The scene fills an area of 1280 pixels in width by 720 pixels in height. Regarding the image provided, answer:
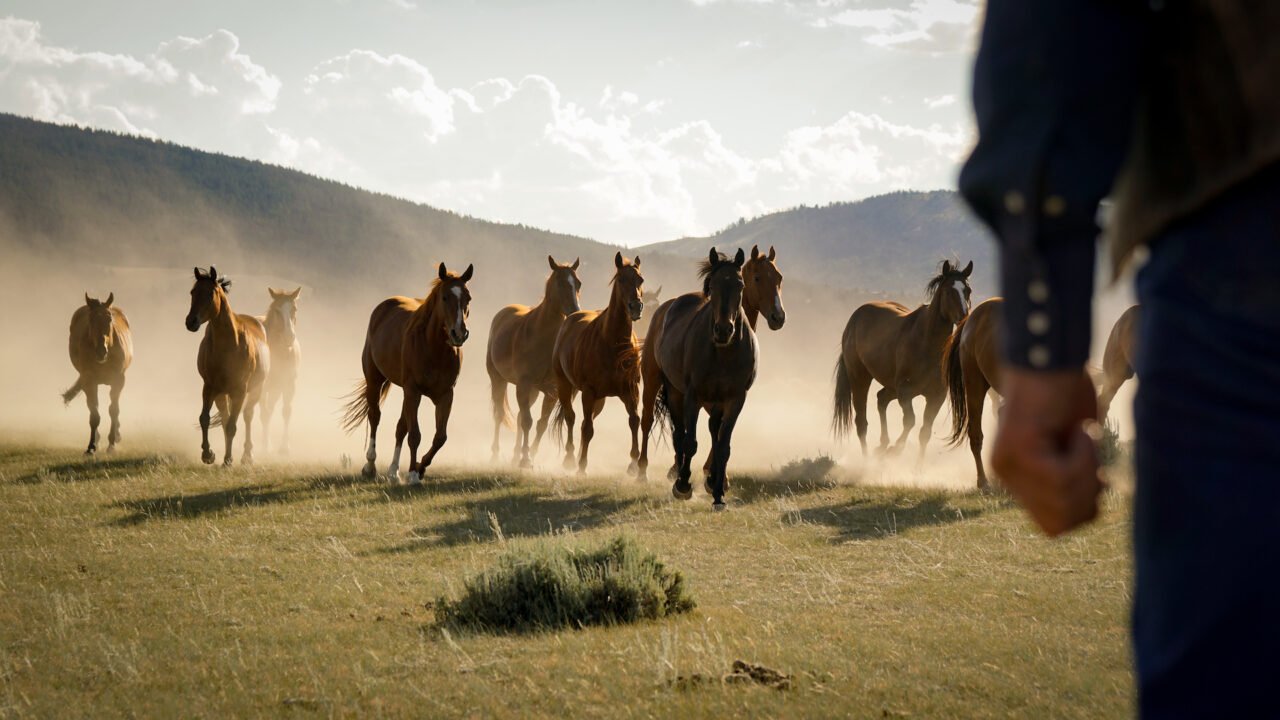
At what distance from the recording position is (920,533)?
31.7 ft

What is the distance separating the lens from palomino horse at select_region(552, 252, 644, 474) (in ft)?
44.8

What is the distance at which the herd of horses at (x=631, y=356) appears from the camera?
11.6 m

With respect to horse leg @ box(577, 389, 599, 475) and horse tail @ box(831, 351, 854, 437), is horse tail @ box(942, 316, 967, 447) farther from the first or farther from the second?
horse leg @ box(577, 389, 599, 475)

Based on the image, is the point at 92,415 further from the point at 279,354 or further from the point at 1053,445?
the point at 1053,445

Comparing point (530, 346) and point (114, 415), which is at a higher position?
point (530, 346)

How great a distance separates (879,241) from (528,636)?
184 meters

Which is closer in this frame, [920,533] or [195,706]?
[195,706]

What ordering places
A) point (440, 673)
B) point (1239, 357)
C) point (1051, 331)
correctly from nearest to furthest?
point (1239, 357)
point (1051, 331)
point (440, 673)

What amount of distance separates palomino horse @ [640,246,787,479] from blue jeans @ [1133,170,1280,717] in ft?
34.4

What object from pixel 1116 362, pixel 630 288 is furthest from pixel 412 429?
pixel 1116 362

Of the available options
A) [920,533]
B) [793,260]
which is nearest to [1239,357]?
[920,533]

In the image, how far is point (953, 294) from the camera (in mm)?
14250

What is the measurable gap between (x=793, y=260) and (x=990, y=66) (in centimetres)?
18318

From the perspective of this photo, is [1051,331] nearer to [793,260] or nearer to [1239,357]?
[1239,357]
